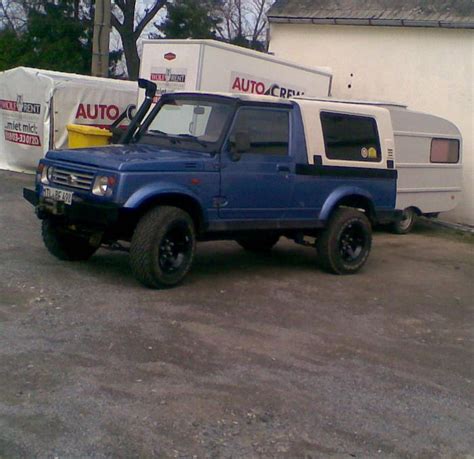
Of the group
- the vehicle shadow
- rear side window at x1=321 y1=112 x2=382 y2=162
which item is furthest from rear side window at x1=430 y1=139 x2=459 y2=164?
rear side window at x1=321 y1=112 x2=382 y2=162

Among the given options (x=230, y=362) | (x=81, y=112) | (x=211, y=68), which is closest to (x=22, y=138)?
(x=81, y=112)

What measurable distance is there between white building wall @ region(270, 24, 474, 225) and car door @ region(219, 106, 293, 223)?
7889 millimetres

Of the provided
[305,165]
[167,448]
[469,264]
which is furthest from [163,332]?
[469,264]

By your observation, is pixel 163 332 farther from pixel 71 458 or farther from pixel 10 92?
pixel 10 92

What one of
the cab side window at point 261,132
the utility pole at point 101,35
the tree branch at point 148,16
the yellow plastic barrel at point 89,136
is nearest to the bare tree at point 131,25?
the tree branch at point 148,16

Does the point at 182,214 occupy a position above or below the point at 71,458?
above

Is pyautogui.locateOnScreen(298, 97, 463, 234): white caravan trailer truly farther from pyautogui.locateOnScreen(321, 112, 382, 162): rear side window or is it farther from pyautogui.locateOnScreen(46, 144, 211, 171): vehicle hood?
pyautogui.locateOnScreen(46, 144, 211, 171): vehicle hood

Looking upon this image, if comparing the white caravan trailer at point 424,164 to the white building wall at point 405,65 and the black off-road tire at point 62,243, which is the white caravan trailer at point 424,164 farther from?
the black off-road tire at point 62,243

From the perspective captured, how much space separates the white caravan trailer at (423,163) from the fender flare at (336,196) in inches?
130

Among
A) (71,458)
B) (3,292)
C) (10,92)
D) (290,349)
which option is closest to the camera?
(71,458)

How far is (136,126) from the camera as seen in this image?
1000 centimetres

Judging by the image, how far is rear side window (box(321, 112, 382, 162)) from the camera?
1023 cm

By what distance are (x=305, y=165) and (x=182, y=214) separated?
72.1 inches

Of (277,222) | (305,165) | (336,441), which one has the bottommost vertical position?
(336,441)
